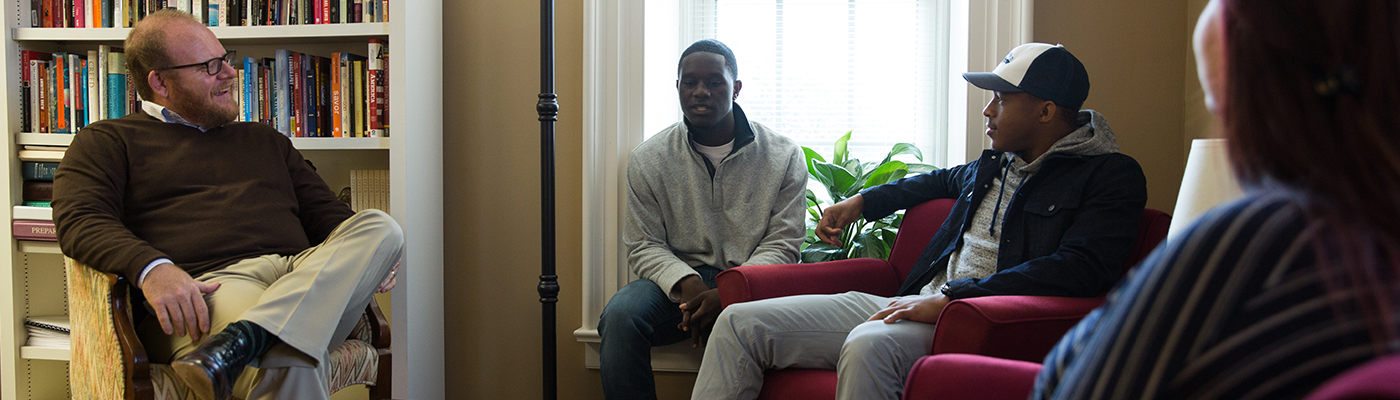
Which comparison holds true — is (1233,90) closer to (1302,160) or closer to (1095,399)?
(1302,160)

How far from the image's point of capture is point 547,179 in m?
2.08

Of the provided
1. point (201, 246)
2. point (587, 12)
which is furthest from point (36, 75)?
point (587, 12)

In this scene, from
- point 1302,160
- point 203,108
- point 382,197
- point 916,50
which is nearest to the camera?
point 1302,160

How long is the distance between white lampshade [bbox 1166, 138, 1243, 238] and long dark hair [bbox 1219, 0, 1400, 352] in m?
1.15

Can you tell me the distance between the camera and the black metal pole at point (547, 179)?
79.5 inches

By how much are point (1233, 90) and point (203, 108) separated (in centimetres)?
215

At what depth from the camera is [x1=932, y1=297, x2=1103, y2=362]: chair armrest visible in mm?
1350

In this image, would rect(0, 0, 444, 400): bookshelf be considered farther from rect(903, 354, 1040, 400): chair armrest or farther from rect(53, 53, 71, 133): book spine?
rect(903, 354, 1040, 400): chair armrest

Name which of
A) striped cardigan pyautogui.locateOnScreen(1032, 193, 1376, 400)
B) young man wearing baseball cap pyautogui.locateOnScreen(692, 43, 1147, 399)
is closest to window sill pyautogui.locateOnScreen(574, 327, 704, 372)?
young man wearing baseball cap pyautogui.locateOnScreen(692, 43, 1147, 399)

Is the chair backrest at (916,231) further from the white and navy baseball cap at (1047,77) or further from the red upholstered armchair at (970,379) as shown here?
the red upholstered armchair at (970,379)

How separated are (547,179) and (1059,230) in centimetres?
124

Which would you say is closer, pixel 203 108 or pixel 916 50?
pixel 203 108

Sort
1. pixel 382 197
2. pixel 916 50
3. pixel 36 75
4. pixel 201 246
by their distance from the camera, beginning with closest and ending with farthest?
pixel 201 246 < pixel 36 75 < pixel 382 197 < pixel 916 50

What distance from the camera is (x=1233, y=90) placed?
1.59 ft
